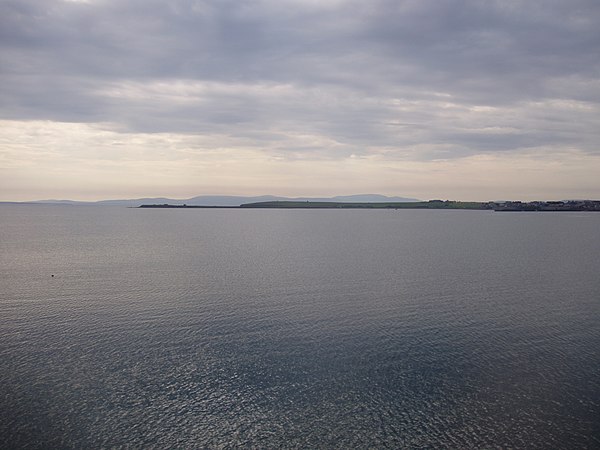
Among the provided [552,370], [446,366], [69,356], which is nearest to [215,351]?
[69,356]

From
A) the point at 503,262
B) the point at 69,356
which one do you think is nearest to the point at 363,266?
the point at 503,262

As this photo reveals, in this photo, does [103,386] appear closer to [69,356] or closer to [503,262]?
[69,356]

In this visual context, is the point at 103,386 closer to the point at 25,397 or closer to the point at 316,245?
the point at 25,397

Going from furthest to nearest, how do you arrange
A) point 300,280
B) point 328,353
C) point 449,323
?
point 300,280
point 449,323
point 328,353

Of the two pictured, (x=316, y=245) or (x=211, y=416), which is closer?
(x=211, y=416)

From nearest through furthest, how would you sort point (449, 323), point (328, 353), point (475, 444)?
point (475, 444) → point (328, 353) → point (449, 323)

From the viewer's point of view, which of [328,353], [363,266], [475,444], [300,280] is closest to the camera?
[475,444]
